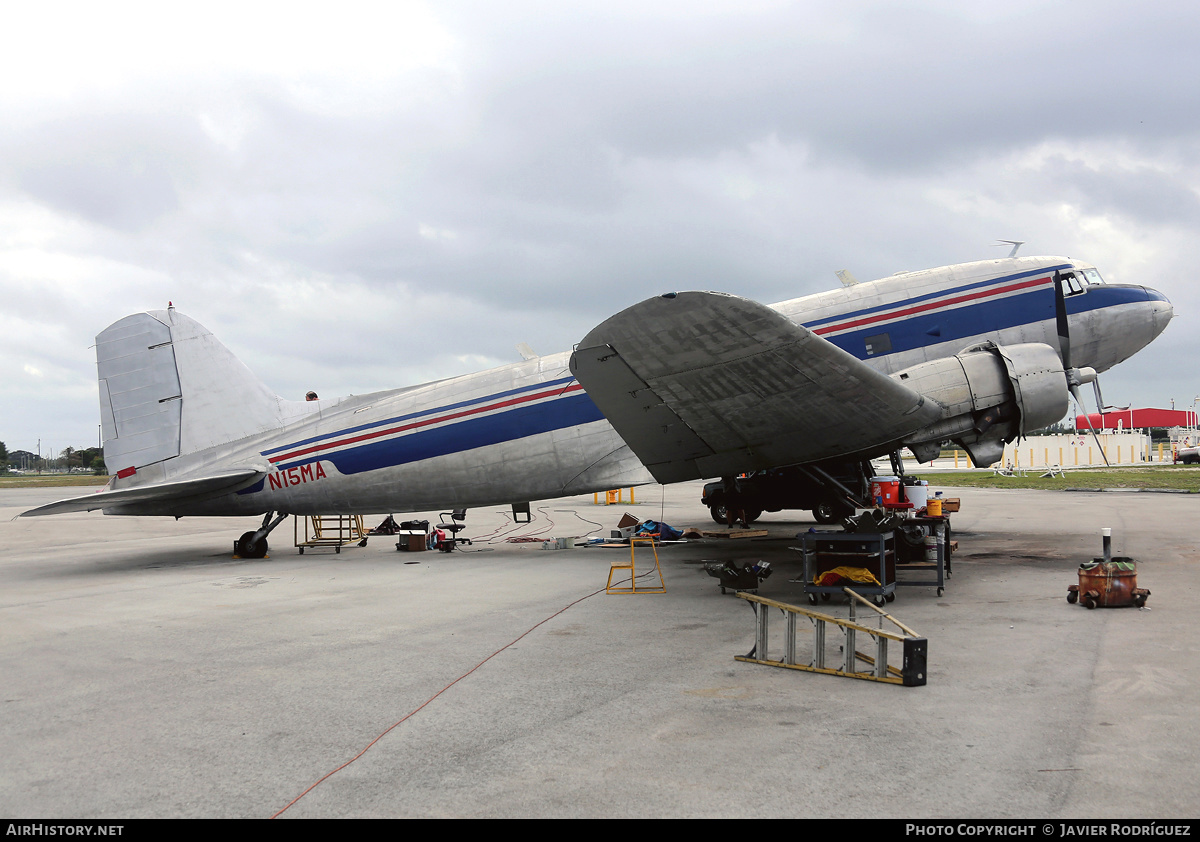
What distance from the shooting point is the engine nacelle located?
10.2m

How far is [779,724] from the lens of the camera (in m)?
4.48

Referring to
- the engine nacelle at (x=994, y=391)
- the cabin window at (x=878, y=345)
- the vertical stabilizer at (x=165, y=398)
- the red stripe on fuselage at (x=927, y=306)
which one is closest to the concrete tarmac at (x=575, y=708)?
the engine nacelle at (x=994, y=391)

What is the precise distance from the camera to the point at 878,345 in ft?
39.1

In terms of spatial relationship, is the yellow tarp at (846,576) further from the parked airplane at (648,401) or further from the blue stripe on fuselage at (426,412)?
the blue stripe on fuselage at (426,412)

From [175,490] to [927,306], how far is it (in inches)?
528

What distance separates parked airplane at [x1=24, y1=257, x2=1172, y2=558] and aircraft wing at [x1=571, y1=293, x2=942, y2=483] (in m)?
0.03

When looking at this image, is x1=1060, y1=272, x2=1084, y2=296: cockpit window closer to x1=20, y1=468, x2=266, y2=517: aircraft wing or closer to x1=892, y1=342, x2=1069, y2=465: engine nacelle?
x1=892, y1=342, x2=1069, y2=465: engine nacelle

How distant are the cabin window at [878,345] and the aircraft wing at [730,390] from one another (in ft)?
6.03

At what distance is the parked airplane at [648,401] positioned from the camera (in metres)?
7.86

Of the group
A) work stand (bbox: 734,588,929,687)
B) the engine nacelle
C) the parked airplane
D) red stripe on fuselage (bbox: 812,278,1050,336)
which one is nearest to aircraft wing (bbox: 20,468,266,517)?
the parked airplane

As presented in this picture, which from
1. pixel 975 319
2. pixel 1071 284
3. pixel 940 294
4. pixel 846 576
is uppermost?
pixel 1071 284

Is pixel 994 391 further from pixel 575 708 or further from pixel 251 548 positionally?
pixel 251 548

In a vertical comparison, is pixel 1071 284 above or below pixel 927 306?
above

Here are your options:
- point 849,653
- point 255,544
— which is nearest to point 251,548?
point 255,544
